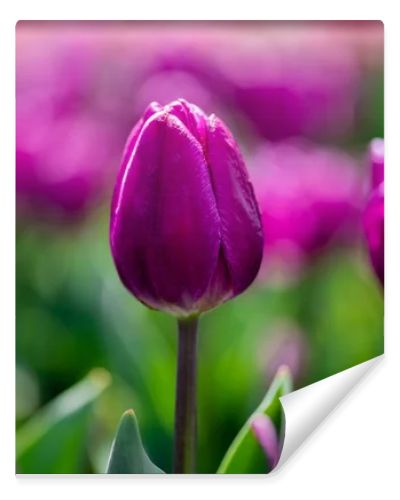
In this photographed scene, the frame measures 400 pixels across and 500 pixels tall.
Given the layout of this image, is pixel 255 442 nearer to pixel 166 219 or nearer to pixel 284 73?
pixel 166 219

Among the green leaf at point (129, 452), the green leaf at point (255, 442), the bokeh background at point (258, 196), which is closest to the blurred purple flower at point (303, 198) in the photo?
the bokeh background at point (258, 196)

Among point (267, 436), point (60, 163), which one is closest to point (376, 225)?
point (267, 436)

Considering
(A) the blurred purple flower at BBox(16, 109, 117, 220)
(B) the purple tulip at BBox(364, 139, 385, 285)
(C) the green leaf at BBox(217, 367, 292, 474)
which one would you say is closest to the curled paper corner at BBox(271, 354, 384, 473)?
(C) the green leaf at BBox(217, 367, 292, 474)

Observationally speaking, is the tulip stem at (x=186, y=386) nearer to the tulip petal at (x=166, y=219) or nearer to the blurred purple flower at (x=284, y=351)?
the tulip petal at (x=166, y=219)

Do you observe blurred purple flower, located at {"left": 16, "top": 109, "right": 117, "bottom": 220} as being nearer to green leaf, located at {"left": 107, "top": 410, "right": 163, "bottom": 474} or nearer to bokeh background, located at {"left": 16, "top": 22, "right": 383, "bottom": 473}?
bokeh background, located at {"left": 16, "top": 22, "right": 383, "bottom": 473}
